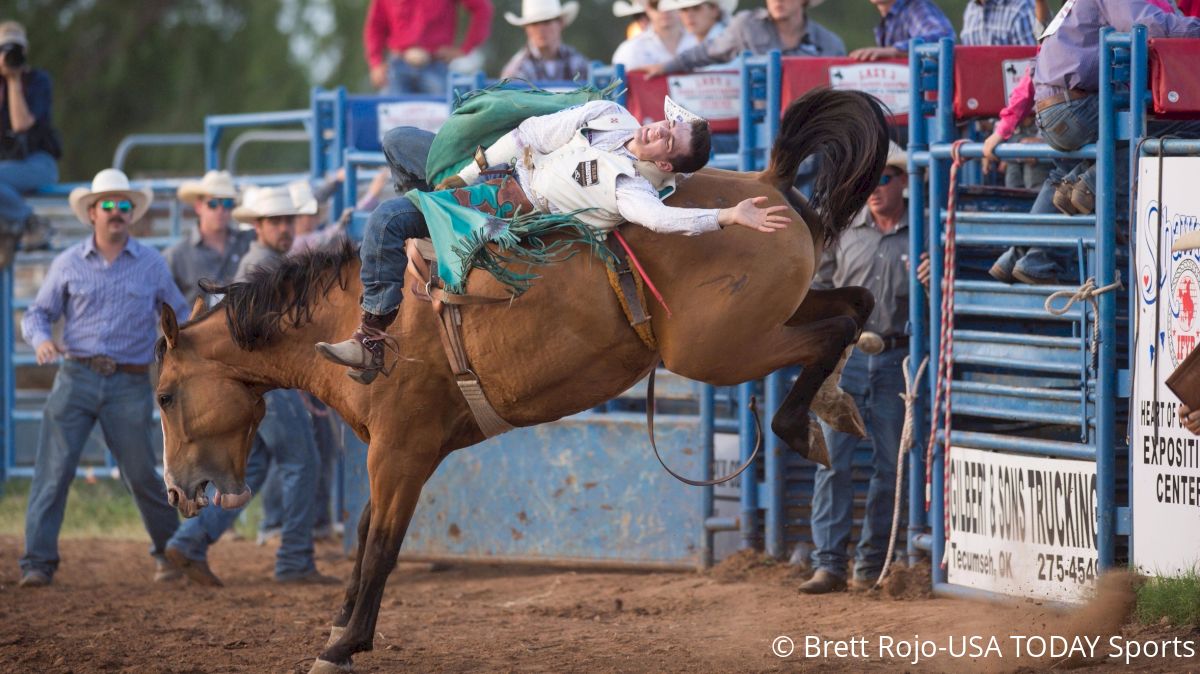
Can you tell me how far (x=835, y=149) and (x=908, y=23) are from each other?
303cm

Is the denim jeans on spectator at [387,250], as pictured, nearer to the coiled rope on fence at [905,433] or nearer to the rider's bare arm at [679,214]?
the rider's bare arm at [679,214]

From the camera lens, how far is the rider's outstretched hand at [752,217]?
5371 mm

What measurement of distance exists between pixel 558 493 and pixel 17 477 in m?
5.23

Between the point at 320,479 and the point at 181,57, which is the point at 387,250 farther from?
the point at 181,57

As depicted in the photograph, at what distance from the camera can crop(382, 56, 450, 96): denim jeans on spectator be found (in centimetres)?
1276

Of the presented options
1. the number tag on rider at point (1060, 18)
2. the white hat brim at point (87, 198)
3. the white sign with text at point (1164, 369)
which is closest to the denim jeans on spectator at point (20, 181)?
the white hat brim at point (87, 198)

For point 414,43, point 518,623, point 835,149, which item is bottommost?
point 518,623

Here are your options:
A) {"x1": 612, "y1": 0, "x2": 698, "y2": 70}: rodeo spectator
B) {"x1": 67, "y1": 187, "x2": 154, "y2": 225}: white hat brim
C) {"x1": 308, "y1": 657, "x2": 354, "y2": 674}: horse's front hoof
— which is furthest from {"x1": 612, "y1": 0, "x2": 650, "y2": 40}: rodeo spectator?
{"x1": 308, "y1": 657, "x2": 354, "y2": 674}: horse's front hoof

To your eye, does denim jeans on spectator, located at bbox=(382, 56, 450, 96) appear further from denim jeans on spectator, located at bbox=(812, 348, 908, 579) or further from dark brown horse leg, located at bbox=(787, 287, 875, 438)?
dark brown horse leg, located at bbox=(787, 287, 875, 438)

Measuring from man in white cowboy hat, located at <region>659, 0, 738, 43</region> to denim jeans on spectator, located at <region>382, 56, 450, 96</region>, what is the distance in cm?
295

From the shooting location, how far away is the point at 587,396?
6.23m

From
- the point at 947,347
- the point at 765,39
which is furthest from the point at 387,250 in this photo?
the point at 765,39

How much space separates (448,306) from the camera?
609 cm

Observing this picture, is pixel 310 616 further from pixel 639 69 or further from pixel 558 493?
pixel 639 69
